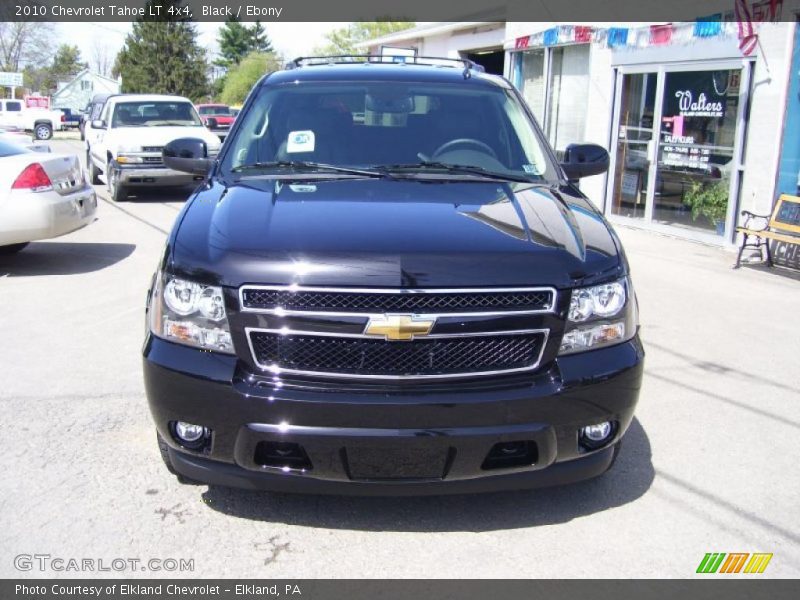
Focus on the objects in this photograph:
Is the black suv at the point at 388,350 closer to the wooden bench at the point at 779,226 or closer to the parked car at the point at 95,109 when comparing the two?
the wooden bench at the point at 779,226

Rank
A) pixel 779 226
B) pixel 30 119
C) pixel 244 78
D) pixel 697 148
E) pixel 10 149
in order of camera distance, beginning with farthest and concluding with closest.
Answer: pixel 244 78
pixel 30 119
pixel 697 148
pixel 779 226
pixel 10 149

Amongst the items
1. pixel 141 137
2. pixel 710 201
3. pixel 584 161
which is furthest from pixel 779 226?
pixel 141 137

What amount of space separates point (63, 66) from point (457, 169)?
111365mm

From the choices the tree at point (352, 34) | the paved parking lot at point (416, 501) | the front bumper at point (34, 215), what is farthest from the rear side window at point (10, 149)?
the tree at point (352, 34)

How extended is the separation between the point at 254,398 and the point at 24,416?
2290mm

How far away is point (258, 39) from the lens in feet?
303

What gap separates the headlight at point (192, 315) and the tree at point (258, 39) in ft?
304

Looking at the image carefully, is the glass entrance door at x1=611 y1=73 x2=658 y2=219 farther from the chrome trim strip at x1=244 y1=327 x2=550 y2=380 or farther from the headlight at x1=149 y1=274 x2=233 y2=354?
the headlight at x1=149 y1=274 x2=233 y2=354

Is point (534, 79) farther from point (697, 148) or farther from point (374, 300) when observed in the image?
point (374, 300)

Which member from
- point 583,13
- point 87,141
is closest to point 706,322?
point 583,13

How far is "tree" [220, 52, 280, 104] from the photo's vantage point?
227 feet

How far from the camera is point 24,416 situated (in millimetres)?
4637

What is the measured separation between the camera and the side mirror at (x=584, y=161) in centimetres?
487

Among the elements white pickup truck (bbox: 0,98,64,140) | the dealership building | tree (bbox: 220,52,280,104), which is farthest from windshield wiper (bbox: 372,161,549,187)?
tree (bbox: 220,52,280,104)
